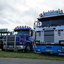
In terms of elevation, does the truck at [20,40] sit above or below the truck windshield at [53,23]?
below

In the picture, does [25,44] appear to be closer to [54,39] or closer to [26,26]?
[26,26]

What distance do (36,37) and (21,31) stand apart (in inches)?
168

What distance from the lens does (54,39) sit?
37.8 ft

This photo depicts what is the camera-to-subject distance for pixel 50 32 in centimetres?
1182

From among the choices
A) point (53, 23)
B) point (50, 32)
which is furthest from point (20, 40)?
point (53, 23)

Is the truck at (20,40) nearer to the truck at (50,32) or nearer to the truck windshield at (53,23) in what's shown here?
the truck at (50,32)

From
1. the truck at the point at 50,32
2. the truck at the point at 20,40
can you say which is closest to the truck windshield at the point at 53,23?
the truck at the point at 50,32

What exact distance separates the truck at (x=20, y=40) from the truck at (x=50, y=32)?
2860 millimetres

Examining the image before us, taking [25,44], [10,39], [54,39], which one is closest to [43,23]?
[54,39]

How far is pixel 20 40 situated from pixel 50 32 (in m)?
4.34

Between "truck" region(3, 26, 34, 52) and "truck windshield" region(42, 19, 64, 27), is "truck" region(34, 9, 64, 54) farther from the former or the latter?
"truck" region(3, 26, 34, 52)

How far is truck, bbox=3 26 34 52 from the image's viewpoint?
1484cm

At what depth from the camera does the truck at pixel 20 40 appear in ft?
48.7

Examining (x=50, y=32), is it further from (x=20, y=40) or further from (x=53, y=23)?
(x=20, y=40)
